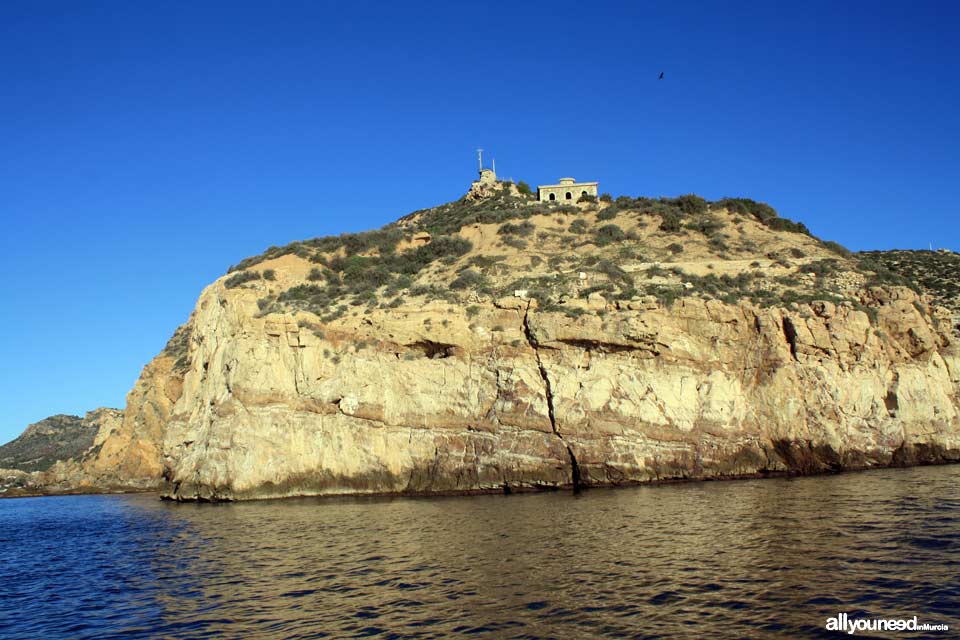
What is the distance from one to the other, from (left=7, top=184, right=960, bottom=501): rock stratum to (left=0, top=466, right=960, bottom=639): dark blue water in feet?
15.2

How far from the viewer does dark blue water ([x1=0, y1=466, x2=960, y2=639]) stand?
10.4 m

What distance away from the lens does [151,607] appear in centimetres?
1261

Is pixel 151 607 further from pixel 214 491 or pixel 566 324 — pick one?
pixel 566 324

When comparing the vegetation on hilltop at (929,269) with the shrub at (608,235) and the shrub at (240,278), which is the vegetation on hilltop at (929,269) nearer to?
the shrub at (608,235)

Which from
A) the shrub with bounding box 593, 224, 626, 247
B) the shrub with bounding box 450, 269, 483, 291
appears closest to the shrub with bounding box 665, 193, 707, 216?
the shrub with bounding box 593, 224, 626, 247

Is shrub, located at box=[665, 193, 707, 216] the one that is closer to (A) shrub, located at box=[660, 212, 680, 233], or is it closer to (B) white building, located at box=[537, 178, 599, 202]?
(A) shrub, located at box=[660, 212, 680, 233]

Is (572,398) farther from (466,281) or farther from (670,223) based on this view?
(670,223)

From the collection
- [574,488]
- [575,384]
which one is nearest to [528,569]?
[574,488]

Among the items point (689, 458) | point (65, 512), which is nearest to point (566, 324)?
point (689, 458)

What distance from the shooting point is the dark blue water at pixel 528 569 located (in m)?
10.4

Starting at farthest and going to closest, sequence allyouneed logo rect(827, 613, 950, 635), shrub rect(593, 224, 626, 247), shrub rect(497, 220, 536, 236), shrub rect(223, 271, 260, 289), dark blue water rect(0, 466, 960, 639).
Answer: shrub rect(497, 220, 536, 236), shrub rect(593, 224, 626, 247), shrub rect(223, 271, 260, 289), dark blue water rect(0, 466, 960, 639), allyouneed logo rect(827, 613, 950, 635)

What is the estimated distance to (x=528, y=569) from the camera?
44.3 ft

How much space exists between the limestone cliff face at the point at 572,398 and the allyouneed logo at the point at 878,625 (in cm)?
1744

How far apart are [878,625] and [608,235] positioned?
113 feet
